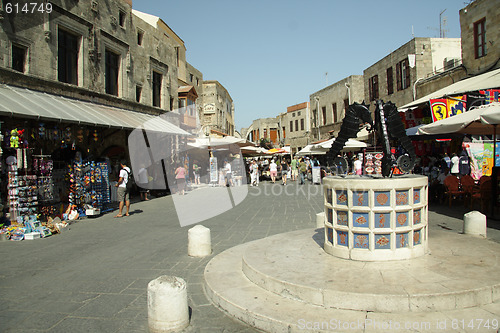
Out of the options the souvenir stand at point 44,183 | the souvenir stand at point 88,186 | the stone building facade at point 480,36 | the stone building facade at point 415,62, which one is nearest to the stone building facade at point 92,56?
the souvenir stand at point 44,183

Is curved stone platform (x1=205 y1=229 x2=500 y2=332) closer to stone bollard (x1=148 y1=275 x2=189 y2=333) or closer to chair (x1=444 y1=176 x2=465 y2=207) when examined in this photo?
stone bollard (x1=148 y1=275 x2=189 y2=333)

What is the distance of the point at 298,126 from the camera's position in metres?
49.9

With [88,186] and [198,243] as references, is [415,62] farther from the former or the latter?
[198,243]

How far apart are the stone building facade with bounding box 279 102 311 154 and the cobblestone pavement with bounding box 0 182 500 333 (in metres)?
37.4

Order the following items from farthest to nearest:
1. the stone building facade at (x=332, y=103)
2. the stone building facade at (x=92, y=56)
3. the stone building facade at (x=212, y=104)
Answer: the stone building facade at (x=212, y=104) → the stone building facade at (x=332, y=103) → the stone building facade at (x=92, y=56)

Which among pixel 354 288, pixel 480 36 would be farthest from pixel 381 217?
pixel 480 36

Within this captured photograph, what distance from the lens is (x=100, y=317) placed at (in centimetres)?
383

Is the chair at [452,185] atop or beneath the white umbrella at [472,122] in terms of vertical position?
beneath

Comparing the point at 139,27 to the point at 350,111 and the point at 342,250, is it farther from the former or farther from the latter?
the point at 342,250

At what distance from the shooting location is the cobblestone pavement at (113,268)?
12.4 feet

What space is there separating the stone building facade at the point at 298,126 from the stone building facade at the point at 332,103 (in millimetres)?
4674

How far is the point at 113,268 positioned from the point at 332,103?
3406cm

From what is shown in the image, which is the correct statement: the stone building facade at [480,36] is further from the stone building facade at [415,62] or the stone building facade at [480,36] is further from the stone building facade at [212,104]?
the stone building facade at [212,104]

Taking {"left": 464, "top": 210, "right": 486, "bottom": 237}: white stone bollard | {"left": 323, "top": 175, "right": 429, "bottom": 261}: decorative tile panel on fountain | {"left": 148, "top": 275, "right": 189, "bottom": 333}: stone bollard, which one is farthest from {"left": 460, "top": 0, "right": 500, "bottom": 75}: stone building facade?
{"left": 148, "top": 275, "right": 189, "bottom": 333}: stone bollard
